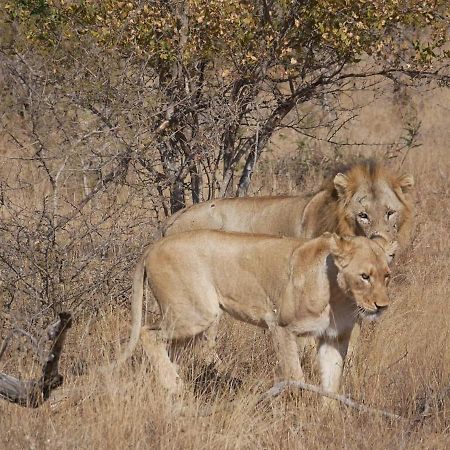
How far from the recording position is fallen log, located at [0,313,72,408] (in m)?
4.67

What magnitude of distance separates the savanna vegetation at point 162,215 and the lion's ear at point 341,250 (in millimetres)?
768

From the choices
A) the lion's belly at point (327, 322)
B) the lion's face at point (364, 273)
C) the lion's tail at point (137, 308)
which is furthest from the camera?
the lion's tail at point (137, 308)

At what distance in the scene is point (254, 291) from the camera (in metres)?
5.90

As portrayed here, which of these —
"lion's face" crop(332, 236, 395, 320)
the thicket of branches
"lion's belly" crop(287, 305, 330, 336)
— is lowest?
"lion's belly" crop(287, 305, 330, 336)

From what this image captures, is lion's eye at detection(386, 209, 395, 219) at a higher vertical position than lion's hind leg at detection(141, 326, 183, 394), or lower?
higher

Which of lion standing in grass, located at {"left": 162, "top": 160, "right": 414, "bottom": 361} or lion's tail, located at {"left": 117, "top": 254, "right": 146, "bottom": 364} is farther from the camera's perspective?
lion standing in grass, located at {"left": 162, "top": 160, "right": 414, "bottom": 361}

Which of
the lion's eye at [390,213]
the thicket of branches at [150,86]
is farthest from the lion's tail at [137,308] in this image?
the lion's eye at [390,213]

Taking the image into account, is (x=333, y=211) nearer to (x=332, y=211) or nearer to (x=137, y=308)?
(x=332, y=211)

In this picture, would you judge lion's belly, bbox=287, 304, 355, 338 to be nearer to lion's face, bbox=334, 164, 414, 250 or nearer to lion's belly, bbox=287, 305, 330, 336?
lion's belly, bbox=287, 305, 330, 336

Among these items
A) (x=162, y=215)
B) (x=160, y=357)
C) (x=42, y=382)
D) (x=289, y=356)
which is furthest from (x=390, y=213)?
(x=162, y=215)

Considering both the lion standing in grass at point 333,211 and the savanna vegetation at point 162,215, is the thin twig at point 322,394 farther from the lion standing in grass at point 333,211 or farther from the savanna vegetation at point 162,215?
the lion standing in grass at point 333,211

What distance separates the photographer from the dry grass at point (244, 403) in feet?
16.3

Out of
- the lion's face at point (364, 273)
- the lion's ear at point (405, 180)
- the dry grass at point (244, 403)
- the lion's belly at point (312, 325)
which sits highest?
the lion's ear at point (405, 180)

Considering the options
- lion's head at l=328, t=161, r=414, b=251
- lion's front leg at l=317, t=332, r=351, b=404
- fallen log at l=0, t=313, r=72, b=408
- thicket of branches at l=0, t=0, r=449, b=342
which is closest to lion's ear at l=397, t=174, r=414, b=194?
lion's head at l=328, t=161, r=414, b=251
